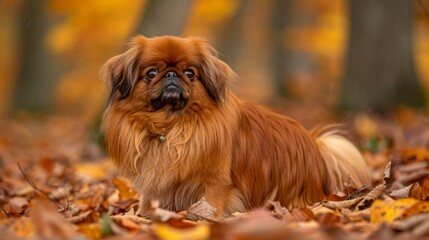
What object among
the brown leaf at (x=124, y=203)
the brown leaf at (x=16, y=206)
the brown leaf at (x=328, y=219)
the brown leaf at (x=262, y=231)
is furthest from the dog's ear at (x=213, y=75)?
the brown leaf at (x=262, y=231)

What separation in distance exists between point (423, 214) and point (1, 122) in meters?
15.5

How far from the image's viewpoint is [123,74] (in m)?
4.80

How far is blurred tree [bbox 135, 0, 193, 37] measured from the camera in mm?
9648

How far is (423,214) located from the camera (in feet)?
10.6

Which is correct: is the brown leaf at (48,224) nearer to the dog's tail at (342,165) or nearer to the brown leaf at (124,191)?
the brown leaf at (124,191)

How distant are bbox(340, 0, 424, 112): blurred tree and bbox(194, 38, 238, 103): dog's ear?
5.62 metres

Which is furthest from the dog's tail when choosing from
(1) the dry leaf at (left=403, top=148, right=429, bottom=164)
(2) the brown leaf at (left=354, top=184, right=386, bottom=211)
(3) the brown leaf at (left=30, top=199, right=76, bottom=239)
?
(3) the brown leaf at (left=30, top=199, right=76, bottom=239)

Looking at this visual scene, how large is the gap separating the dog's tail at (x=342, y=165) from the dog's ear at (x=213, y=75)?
1.03 meters

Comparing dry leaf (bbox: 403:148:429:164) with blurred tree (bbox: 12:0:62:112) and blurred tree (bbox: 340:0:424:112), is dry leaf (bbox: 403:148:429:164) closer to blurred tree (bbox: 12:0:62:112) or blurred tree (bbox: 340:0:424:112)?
blurred tree (bbox: 340:0:424:112)

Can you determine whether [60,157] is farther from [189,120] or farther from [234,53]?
[234,53]

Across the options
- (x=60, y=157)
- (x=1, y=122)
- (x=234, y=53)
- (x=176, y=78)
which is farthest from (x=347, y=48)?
(x=234, y=53)

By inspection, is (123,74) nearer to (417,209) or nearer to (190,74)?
(190,74)

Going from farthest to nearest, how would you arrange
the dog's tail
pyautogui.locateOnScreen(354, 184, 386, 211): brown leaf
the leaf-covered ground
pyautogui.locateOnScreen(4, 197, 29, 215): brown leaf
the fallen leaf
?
the dog's tail → pyautogui.locateOnScreen(4, 197, 29, 215): brown leaf → pyautogui.locateOnScreen(354, 184, 386, 211): brown leaf → the fallen leaf → the leaf-covered ground

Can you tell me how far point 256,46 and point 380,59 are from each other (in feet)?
95.6
